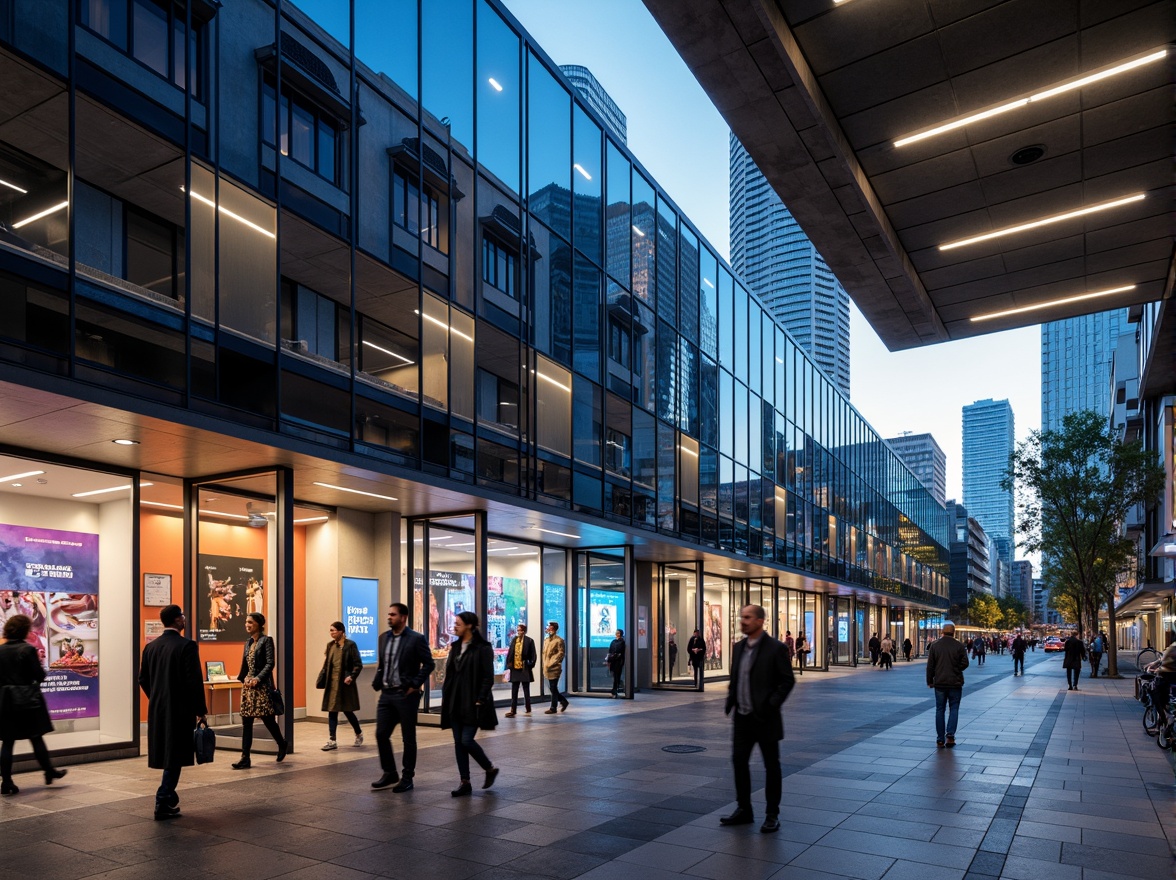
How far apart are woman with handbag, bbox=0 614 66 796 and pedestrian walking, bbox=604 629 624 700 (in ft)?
43.4

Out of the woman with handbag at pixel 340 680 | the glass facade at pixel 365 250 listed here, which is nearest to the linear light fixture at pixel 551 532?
the glass facade at pixel 365 250

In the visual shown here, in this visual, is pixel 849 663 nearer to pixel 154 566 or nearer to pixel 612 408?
pixel 612 408

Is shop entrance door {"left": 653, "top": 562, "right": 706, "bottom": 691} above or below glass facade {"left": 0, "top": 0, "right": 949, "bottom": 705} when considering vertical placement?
below

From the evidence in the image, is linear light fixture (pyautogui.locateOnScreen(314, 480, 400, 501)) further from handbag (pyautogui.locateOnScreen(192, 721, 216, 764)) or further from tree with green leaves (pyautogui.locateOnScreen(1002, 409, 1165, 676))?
tree with green leaves (pyautogui.locateOnScreen(1002, 409, 1165, 676))

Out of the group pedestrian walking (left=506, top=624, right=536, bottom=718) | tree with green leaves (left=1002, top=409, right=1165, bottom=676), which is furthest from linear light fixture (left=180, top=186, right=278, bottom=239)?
tree with green leaves (left=1002, top=409, right=1165, bottom=676)

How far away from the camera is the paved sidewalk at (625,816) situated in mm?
6633

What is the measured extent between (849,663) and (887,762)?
36.5m

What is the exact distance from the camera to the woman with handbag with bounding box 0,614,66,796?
9078 millimetres

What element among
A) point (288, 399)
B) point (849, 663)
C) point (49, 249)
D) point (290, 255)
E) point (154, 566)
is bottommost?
point (849, 663)

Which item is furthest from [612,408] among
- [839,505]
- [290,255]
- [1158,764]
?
[839,505]

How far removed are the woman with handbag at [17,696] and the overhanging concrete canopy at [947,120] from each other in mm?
8692

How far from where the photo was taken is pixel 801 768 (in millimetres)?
11062

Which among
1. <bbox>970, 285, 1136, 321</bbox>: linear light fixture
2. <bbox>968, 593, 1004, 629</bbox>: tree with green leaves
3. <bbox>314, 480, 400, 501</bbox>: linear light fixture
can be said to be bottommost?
<bbox>968, 593, 1004, 629</bbox>: tree with green leaves

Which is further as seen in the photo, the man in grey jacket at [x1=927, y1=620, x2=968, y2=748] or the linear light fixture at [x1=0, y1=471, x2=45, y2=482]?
the man in grey jacket at [x1=927, y1=620, x2=968, y2=748]
